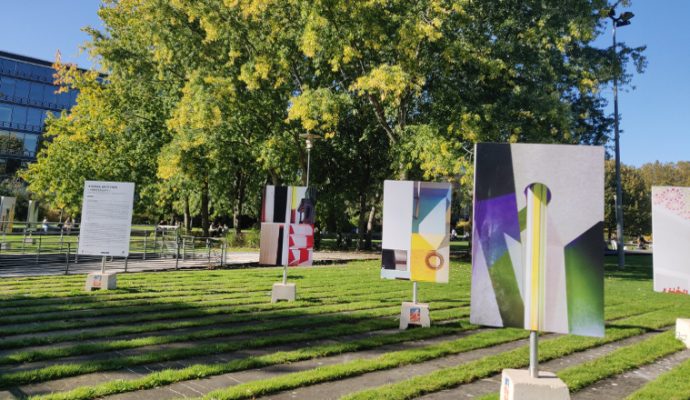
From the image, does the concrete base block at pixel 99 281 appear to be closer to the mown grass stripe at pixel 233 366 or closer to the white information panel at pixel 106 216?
the white information panel at pixel 106 216

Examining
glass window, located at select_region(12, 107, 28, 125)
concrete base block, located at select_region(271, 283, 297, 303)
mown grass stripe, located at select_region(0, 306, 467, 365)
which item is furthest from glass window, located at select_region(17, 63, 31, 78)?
mown grass stripe, located at select_region(0, 306, 467, 365)

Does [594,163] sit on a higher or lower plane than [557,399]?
higher

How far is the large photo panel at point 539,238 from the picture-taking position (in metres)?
3.72

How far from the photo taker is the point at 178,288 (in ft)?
40.4

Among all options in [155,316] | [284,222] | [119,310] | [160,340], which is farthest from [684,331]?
[119,310]

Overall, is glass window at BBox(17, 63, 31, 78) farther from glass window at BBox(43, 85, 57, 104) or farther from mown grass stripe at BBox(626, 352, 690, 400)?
mown grass stripe at BBox(626, 352, 690, 400)

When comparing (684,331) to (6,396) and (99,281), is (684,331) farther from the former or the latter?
(99,281)

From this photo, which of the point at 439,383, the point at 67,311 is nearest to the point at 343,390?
the point at 439,383

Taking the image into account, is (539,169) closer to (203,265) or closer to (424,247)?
(424,247)

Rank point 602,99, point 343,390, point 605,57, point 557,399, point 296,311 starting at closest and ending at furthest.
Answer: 1. point 557,399
2. point 343,390
3. point 296,311
4. point 605,57
5. point 602,99

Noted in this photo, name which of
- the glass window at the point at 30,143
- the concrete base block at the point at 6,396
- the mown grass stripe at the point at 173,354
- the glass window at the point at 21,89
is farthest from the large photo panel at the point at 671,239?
the glass window at the point at 21,89

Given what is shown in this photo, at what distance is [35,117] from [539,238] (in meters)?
79.7

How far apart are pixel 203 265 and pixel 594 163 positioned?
16.9 metres

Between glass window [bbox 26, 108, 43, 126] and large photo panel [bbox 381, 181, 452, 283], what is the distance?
244 feet
